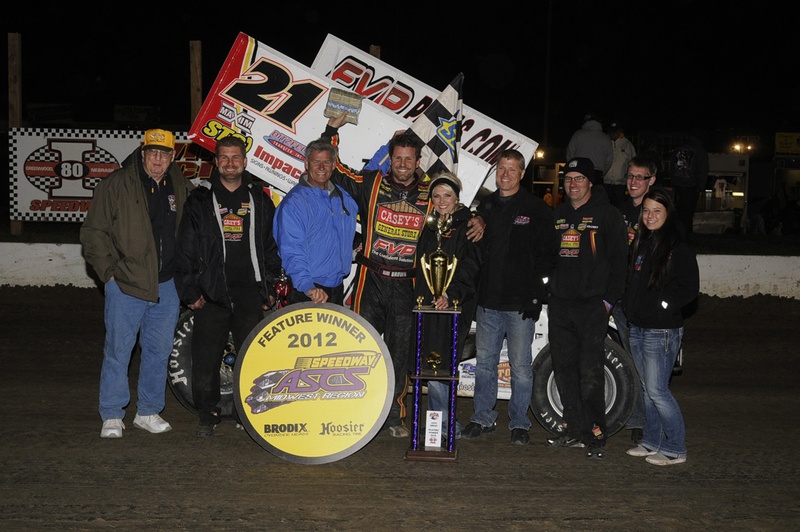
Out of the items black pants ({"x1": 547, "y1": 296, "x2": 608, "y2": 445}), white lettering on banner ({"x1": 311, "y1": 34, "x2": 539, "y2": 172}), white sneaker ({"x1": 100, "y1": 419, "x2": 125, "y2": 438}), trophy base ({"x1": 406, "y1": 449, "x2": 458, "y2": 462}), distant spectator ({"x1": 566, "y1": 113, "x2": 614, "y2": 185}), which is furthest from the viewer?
distant spectator ({"x1": 566, "y1": 113, "x2": 614, "y2": 185})

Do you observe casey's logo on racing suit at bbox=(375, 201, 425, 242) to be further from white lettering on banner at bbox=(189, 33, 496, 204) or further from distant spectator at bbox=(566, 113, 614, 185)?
distant spectator at bbox=(566, 113, 614, 185)

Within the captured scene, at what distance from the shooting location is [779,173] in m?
37.6

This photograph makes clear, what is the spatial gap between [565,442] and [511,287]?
118 cm

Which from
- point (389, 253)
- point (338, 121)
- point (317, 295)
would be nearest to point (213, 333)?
point (317, 295)

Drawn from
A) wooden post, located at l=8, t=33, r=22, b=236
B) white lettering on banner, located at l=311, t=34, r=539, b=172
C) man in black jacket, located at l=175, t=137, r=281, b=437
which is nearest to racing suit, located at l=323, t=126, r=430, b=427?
man in black jacket, located at l=175, t=137, r=281, b=437

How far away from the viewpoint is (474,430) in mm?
6340

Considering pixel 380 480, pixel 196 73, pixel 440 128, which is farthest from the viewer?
pixel 196 73

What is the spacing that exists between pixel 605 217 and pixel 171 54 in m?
44.7

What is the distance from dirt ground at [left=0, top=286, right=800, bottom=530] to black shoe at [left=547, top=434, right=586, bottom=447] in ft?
0.17

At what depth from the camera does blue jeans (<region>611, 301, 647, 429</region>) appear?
6.37 meters

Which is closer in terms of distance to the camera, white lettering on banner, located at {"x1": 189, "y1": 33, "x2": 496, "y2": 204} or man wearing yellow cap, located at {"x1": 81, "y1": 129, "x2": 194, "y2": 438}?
man wearing yellow cap, located at {"x1": 81, "y1": 129, "x2": 194, "y2": 438}

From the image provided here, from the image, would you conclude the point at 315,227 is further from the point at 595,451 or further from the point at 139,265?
the point at 595,451

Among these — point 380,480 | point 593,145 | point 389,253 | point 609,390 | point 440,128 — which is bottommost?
point 380,480

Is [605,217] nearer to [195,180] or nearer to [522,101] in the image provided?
[195,180]
